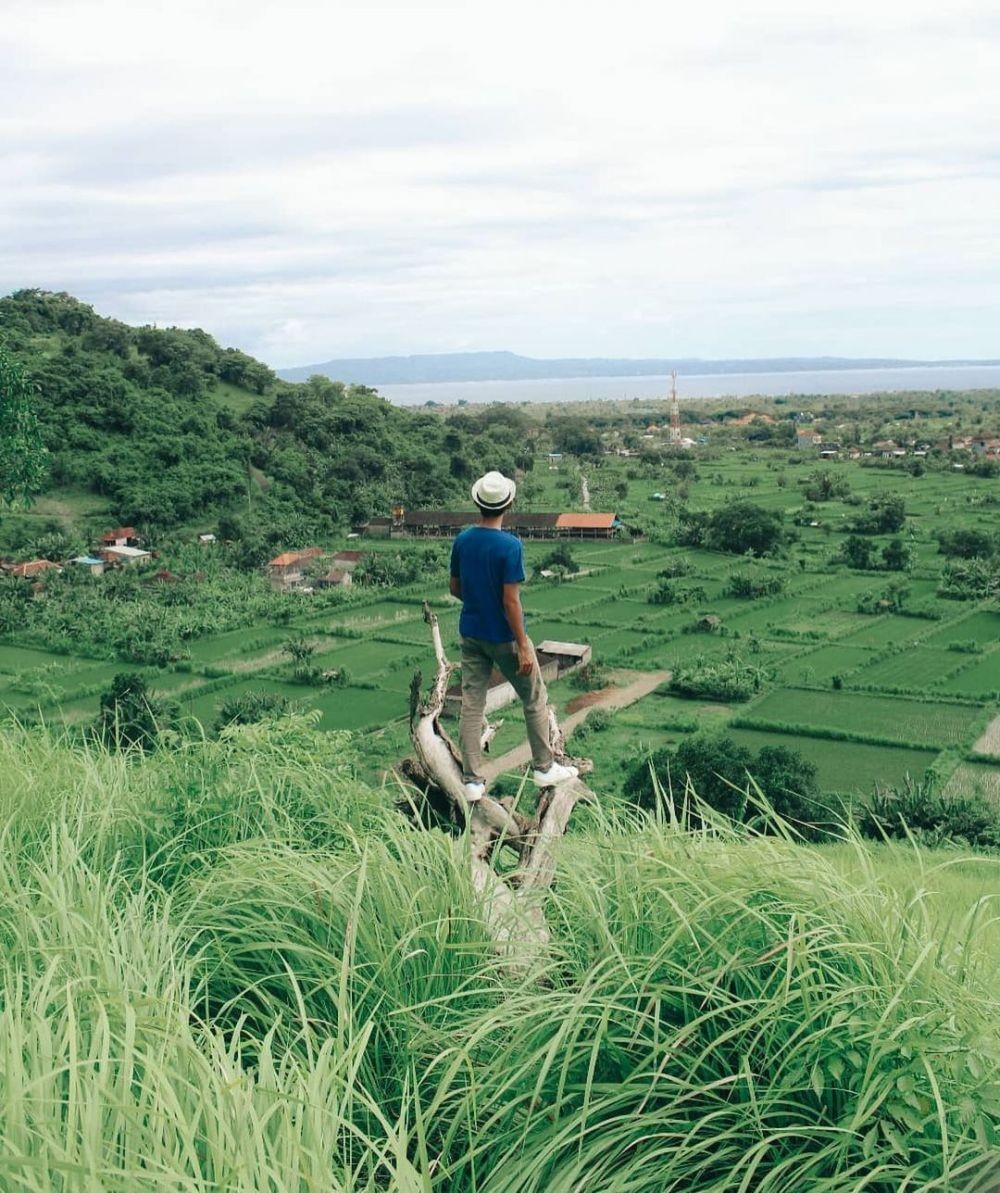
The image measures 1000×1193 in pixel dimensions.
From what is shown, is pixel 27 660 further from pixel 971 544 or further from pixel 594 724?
pixel 971 544

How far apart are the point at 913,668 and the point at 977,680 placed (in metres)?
1.64

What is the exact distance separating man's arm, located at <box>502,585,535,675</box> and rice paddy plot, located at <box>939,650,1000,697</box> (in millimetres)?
21983

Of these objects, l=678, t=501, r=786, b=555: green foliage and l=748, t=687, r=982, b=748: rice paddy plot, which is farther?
l=678, t=501, r=786, b=555: green foliage

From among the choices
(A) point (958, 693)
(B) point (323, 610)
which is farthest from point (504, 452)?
(A) point (958, 693)

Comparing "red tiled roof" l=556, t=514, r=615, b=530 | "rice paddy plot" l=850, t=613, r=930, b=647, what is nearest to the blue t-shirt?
"rice paddy plot" l=850, t=613, r=930, b=647

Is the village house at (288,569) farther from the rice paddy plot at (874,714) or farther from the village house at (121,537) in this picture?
the rice paddy plot at (874,714)

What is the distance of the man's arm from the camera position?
495 centimetres

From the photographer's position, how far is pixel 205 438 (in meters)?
51.2

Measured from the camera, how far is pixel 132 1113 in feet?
8.86

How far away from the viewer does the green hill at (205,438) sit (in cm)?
4588

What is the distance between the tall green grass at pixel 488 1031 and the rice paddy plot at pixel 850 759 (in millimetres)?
15749

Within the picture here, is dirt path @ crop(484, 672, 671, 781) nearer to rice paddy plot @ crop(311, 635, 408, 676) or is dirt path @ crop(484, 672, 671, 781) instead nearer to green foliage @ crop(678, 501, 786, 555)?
rice paddy plot @ crop(311, 635, 408, 676)

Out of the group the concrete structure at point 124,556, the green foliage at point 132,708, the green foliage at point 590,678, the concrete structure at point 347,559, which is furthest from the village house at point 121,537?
the green foliage at point 590,678

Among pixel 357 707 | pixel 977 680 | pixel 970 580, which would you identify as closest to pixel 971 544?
pixel 970 580
